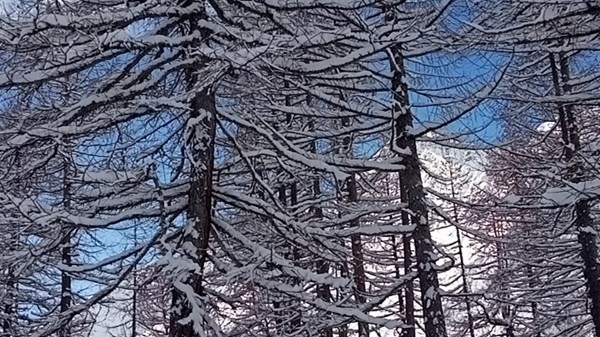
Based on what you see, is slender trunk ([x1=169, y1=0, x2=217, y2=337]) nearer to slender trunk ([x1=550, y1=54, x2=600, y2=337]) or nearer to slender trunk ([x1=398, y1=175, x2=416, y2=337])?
slender trunk ([x1=398, y1=175, x2=416, y2=337])

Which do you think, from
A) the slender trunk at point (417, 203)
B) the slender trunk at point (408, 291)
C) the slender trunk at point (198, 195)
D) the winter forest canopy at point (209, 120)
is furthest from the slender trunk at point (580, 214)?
the slender trunk at point (198, 195)

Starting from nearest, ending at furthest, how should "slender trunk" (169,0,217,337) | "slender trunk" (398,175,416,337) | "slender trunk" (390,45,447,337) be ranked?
"slender trunk" (169,0,217,337)
"slender trunk" (390,45,447,337)
"slender trunk" (398,175,416,337)

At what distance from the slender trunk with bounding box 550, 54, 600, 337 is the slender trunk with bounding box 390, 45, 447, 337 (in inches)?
134

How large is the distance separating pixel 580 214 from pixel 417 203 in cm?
423

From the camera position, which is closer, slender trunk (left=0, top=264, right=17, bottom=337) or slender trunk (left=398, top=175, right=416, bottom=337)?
slender trunk (left=398, top=175, right=416, bottom=337)

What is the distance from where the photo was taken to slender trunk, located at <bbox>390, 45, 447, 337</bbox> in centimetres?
663

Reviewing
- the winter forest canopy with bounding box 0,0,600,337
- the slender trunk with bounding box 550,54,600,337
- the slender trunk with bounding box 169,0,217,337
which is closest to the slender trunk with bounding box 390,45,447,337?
the winter forest canopy with bounding box 0,0,600,337

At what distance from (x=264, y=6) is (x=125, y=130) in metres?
1.81

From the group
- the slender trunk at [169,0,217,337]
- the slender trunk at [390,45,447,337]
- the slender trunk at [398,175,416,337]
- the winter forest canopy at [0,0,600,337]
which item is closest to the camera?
the slender trunk at [169,0,217,337]

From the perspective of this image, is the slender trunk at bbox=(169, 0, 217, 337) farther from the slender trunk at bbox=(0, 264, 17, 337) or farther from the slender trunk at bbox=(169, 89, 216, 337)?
the slender trunk at bbox=(0, 264, 17, 337)

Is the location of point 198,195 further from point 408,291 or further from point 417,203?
point 408,291

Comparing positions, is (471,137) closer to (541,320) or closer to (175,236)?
(175,236)

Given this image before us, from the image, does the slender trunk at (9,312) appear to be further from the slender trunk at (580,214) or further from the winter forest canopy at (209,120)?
the slender trunk at (580,214)

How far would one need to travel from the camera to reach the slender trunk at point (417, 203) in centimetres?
663
